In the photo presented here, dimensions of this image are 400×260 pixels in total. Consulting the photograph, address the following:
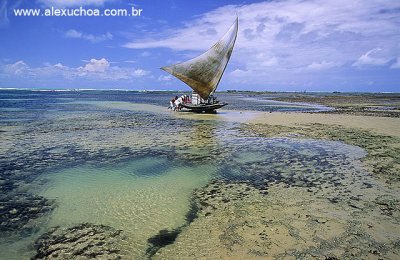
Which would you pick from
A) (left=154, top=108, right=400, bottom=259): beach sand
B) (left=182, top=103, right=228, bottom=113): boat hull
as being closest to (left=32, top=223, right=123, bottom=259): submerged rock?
(left=154, top=108, right=400, bottom=259): beach sand

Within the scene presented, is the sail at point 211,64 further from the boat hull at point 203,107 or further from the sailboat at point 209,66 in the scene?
the boat hull at point 203,107

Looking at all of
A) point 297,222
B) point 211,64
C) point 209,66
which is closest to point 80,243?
point 297,222

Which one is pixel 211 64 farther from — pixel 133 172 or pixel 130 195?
pixel 130 195

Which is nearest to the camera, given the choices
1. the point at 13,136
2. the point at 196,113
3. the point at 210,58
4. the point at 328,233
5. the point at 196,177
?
the point at 328,233

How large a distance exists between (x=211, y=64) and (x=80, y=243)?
27140 mm

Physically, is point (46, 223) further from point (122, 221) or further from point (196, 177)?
point (196, 177)

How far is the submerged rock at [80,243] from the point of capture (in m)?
5.29

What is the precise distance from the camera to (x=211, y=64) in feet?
102

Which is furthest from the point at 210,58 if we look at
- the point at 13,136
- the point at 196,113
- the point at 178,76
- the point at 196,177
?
the point at 196,177

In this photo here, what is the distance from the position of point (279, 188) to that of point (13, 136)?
16212mm

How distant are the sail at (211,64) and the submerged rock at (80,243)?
85.6 ft

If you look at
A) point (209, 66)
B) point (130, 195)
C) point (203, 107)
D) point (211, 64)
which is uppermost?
point (211, 64)

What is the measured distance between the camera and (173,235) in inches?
240

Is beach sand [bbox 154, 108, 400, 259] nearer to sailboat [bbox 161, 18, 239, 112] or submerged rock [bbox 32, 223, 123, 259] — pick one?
submerged rock [bbox 32, 223, 123, 259]
